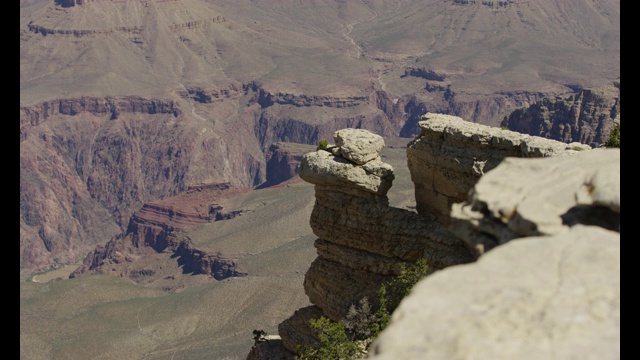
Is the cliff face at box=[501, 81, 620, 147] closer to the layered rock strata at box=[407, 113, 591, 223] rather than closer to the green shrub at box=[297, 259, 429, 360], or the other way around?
the layered rock strata at box=[407, 113, 591, 223]

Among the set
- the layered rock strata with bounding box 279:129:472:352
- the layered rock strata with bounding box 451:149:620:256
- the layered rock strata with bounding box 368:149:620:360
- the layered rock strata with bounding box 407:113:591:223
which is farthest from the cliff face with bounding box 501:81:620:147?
the layered rock strata with bounding box 368:149:620:360

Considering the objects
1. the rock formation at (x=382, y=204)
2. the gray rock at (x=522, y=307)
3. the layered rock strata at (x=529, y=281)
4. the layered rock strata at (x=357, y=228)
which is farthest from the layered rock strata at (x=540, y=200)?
the layered rock strata at (x=357, y=228)

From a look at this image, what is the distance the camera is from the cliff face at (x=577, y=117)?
17438 centimetres

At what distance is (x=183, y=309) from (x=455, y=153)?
90.8m

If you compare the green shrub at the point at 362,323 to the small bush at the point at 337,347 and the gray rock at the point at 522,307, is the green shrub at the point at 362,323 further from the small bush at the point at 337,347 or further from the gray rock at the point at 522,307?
the gray rock at the point at 522,307

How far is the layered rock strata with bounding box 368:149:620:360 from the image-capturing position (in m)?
13.7

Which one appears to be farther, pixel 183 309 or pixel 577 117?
pixel 577 117

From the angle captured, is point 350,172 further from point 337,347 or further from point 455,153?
point 337,347

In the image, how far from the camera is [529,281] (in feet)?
49.3

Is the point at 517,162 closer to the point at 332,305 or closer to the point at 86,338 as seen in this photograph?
the point at 332,305

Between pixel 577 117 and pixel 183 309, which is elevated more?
pixel 577 117

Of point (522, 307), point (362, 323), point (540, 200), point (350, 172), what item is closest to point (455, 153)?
point (350, 172)

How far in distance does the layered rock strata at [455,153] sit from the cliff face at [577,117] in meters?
131
